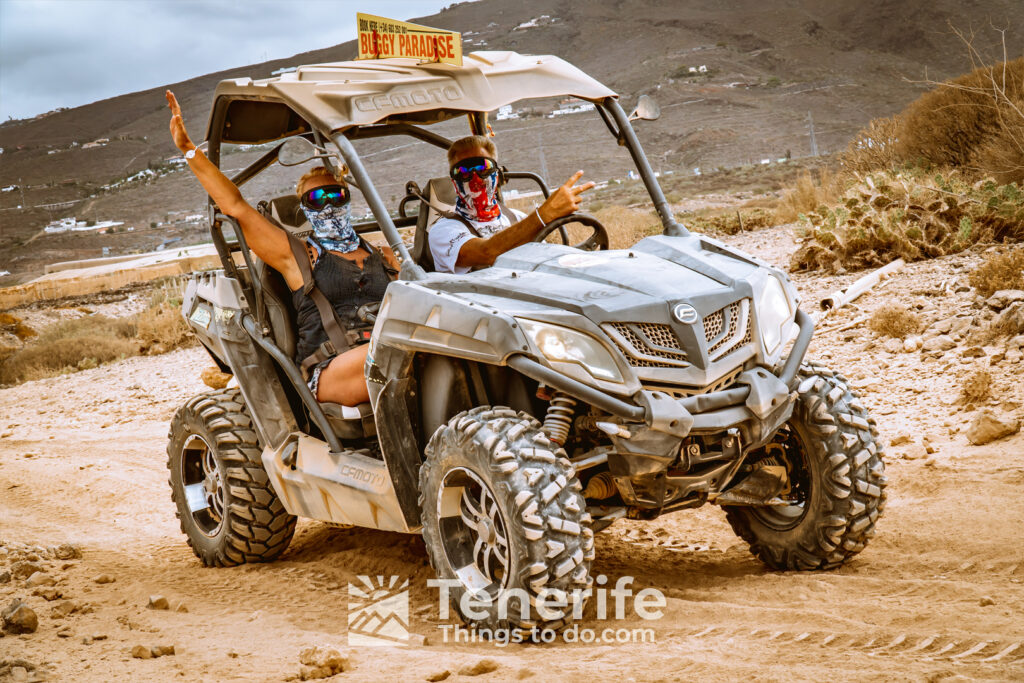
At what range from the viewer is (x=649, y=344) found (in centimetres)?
390

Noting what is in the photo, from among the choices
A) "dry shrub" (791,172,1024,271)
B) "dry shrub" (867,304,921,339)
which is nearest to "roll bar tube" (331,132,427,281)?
"dry shrub" (867,304,921,339)

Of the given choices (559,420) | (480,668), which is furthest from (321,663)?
(559,420)

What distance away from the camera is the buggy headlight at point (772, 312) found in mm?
4188

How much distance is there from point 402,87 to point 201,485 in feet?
9.49

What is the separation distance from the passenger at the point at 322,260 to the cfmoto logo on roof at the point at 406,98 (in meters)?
0.94

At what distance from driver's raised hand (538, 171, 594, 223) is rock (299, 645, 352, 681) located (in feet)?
6.70

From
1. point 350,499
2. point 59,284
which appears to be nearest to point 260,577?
point 350,499

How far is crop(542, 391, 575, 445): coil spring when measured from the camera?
13.2ft

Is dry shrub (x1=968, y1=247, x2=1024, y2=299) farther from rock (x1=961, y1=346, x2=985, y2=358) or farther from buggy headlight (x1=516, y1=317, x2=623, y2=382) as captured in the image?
buggy headlight (x1=516, y1=317, x2=623, y2=382)

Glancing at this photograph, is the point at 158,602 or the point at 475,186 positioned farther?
the point at 475,186

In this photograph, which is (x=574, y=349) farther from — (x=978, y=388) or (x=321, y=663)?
(x=978, y=388)

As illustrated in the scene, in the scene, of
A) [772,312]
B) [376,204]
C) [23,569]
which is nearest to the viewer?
[772,312]

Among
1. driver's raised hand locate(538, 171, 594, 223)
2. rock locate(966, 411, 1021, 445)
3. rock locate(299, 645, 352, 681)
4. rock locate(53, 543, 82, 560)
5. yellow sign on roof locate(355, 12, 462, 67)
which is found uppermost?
yellow sign on roof locate(355, 12, 462, 67)

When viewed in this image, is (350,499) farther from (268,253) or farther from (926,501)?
(926,501)
